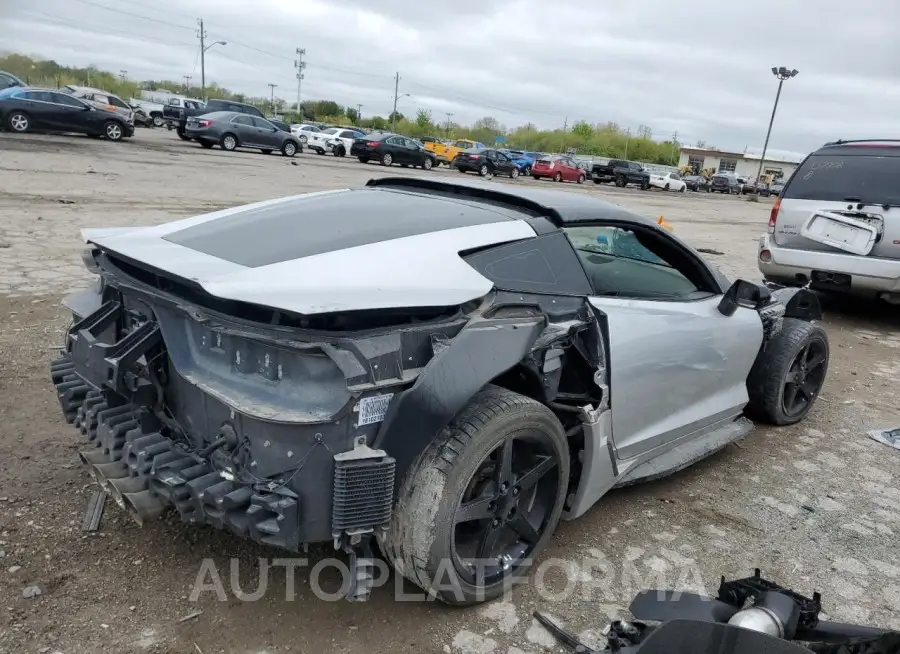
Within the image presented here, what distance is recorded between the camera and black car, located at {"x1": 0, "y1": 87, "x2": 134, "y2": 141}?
2034 centimetres

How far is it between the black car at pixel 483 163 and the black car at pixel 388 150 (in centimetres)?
212

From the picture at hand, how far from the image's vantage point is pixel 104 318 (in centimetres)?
289

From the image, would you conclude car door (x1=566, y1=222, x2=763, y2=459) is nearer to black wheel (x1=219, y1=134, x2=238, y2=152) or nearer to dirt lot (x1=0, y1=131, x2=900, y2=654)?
dirt lot (x1=0, y1=131, x2=900, y2=654)

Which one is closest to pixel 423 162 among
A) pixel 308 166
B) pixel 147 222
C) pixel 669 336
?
pixel 308 166

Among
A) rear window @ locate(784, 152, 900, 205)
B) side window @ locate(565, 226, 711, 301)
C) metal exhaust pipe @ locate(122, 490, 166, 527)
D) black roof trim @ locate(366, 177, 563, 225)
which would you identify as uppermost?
rear window @ locate(784, 152, 900, 205)

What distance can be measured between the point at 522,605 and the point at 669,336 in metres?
1.40

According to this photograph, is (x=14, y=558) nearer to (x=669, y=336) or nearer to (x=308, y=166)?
(x=669, y=336)

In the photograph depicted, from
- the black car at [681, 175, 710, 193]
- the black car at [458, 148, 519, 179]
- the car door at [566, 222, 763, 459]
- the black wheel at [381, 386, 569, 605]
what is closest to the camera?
the black wheel at [381, 386, 569, 605]

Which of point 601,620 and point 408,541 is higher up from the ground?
point 408,541

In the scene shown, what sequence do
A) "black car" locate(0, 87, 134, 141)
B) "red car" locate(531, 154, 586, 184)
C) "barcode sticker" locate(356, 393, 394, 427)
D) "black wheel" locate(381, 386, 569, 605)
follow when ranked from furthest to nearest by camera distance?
"red car" locate(531, 154, 586, 184)
"black car" locate(0, 87, 134, 141)
"black wheel" locate(381, 386, 569, 605)
"barcode sticker" locate(356, 393, 394, 427)

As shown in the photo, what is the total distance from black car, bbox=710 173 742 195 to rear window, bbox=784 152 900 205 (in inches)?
1816

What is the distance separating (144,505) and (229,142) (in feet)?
85.2

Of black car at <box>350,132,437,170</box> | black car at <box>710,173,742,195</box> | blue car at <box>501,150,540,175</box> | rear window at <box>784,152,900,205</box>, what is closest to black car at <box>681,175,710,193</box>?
black car at <box>710,173,742,195</box>

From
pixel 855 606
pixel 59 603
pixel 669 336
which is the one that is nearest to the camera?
pixel 59 603
